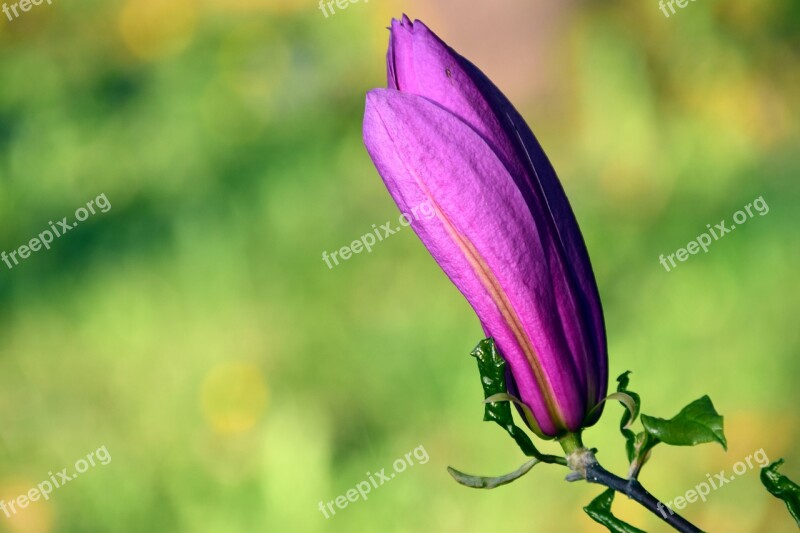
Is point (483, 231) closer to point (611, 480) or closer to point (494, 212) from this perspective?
point (494, 212)

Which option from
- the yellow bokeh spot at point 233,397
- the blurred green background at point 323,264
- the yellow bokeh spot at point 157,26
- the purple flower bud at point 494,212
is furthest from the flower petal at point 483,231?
the yellow bokeh spot at point 157,26

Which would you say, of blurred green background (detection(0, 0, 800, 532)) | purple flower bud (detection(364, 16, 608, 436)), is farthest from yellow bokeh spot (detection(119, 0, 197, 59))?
purple flower bud (detection(364, 16, 608, 436))

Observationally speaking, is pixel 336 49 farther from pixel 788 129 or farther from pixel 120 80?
pixel 788 129

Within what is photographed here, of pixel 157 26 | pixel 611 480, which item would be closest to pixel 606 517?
pixel 611 480

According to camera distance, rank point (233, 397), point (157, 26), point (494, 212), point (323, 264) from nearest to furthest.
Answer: point (494, 212) → point (233, 397) → point (323, 264) → point (157, 26)

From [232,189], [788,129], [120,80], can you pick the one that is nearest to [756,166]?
[788,129]

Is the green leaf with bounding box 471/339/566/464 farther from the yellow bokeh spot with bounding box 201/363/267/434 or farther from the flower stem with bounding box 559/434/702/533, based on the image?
the yellow bokeh spot with bounding box 201/363/267/434

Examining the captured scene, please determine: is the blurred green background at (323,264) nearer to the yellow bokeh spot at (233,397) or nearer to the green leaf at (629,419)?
the yellow bokeh spot at (233,397)
